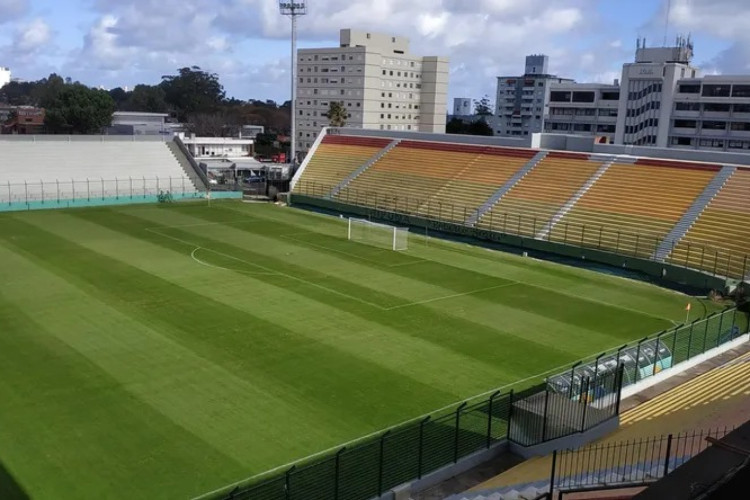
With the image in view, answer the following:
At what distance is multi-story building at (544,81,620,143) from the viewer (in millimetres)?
98875

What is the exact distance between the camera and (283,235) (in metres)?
39.9

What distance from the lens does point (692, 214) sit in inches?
1458

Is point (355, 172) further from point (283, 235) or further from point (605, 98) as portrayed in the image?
point (605, 98)

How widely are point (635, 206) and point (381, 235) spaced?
14.7 m

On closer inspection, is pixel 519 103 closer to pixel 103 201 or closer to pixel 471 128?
pixel 471 128

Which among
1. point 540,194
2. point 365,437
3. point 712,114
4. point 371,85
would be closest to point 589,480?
point 365,437

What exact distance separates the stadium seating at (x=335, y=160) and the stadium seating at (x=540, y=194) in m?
15.7

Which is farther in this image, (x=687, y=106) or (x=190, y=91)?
(x=190, y=91)

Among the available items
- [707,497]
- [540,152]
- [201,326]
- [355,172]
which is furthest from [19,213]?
[707,497]

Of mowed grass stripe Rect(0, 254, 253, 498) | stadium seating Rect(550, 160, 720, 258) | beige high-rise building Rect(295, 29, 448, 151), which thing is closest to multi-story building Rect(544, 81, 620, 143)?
beige high-rise building Rect(295, 29, 448, 151)

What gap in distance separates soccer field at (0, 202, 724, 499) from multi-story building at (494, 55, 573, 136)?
122 metres

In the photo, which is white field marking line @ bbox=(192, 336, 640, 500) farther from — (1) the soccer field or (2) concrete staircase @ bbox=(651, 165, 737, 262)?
(2) concrete staircase @ bbox=(651, 165, 737, 262)

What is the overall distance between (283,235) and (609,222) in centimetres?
1861

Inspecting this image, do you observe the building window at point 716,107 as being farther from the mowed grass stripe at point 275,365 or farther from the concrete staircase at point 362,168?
the mowed grass stripe at point 275,365
